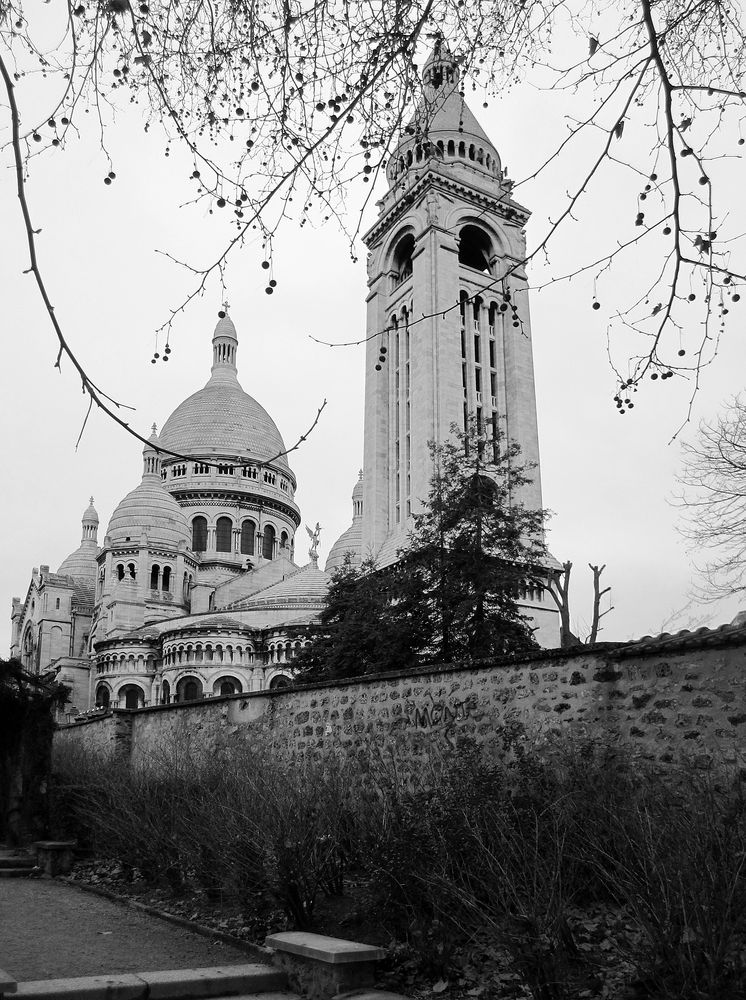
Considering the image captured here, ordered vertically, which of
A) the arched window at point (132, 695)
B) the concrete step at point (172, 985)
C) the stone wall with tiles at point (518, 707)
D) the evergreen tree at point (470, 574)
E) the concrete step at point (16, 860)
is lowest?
the concrete step at point (16, 860)

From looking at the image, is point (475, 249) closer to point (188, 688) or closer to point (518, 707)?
point (188, 688)

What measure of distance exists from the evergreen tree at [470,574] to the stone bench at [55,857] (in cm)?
956

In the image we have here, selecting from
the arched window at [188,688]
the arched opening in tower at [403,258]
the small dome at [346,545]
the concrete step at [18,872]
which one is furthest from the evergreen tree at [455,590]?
the small dome at [346,545]

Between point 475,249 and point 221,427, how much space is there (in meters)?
28.7

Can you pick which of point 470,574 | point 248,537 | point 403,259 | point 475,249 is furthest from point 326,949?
point 248,537

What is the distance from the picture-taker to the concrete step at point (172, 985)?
4961 mm

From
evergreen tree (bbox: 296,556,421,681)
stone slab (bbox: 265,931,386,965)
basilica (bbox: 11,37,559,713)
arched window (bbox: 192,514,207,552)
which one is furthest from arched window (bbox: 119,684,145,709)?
stone slab (bbox: 265,931,386,965)

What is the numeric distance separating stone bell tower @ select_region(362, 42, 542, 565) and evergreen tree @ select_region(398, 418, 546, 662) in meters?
16.9

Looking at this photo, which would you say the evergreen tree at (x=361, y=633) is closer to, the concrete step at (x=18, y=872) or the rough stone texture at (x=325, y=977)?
the concrete step at (x=18, y=872)

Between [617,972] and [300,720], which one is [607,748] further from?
[300,720]

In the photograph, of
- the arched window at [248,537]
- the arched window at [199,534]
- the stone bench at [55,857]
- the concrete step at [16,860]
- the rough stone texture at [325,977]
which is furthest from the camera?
the arched window at [248,537]

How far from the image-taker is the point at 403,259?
45938 mm

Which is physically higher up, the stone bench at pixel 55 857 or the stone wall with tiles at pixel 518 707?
the stone wall with tiles at pixel 518 707

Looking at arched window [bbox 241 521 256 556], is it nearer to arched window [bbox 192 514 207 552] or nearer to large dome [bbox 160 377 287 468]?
arched window [bbox 192 514 207 552]
